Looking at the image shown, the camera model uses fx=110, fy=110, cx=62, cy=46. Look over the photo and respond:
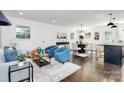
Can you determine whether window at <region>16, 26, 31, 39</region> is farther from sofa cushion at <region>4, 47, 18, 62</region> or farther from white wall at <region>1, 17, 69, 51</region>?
sofa cushion at <region>4, 47, 18, 62</region>

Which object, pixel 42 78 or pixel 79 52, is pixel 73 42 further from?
pixel 42 78

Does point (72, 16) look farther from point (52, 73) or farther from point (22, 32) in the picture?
point (52, 73)

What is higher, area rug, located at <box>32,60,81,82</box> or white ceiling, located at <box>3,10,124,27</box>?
white ceiling, located at <box>3,10,124,27</box>

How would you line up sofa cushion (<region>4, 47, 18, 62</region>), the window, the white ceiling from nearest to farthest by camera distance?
sofa cushion (<region>4, 47, 18, 62</region>) → the window → the white ceiling

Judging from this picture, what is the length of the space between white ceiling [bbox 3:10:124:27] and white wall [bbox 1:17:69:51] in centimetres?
28

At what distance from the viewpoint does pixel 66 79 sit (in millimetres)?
2787

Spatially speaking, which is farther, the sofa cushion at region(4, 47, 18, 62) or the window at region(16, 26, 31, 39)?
the window at region(16, 26, 31, 39)

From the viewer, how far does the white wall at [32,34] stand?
10.6ft

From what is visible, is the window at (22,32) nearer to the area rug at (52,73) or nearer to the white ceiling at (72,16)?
the white ceiling at (72,16)

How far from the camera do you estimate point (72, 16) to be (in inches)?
179

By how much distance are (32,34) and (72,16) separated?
194cm

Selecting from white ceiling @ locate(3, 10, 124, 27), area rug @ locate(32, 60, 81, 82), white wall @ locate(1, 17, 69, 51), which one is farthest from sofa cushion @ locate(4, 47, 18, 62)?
white ceiling @ locate(3, 10, 124, 27)

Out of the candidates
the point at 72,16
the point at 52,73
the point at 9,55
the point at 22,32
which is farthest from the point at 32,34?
the point at 72,16

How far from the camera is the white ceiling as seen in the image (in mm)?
3713
